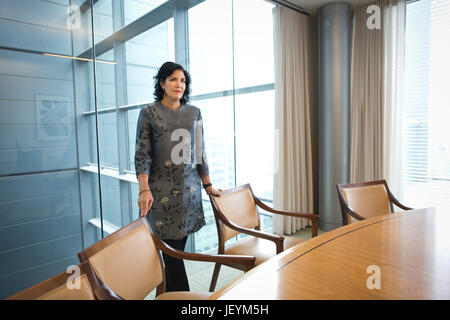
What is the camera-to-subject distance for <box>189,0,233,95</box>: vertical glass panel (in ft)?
7.96

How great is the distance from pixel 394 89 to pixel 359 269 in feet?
8.63


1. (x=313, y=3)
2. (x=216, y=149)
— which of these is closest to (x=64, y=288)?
(x=216, y=149)

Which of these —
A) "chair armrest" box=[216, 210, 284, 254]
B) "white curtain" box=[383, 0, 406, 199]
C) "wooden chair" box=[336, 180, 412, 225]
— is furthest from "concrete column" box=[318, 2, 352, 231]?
"chair armrest" box=[216, 210, 284, 254]

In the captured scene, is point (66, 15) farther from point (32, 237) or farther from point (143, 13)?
point (32, 237)

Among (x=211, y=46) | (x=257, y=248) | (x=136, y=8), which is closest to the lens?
(x=257, y=248)

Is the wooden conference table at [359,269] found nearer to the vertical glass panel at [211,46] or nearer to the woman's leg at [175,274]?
the woman's leg at [175,274]

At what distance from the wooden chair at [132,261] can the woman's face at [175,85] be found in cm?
76

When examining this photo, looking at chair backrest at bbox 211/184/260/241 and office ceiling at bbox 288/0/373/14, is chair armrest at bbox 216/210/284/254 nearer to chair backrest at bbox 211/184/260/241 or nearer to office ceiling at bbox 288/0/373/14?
chair backrest at bbox 211/184/260/241

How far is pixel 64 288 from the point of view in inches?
29.6

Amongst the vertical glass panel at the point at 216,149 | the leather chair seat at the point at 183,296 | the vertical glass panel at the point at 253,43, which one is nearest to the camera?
the leather chair seat at the point at 183,296

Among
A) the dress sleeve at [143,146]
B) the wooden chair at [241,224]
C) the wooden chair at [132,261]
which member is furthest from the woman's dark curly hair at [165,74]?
the wooden chair at [132,261]

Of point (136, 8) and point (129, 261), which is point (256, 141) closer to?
point (136, 8)

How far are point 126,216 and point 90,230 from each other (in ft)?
0.84

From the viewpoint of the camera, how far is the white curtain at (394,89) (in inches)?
113
